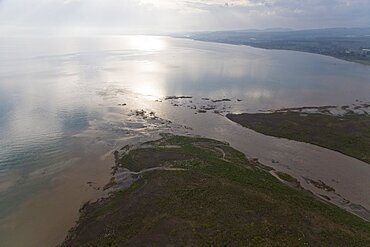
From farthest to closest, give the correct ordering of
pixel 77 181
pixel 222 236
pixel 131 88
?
pixel 131 88 < pixel 77 181 < pixel 222 236

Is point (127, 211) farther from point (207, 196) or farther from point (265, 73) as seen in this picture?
point (265, 73)

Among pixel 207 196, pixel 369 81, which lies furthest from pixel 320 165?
pixel 369 81

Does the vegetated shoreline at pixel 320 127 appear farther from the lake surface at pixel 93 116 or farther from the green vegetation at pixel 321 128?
the lake surface at pixel 93 116

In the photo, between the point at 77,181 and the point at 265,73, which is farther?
the point at 265,73

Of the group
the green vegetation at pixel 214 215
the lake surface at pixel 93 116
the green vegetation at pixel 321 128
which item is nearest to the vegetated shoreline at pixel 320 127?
the green vegetation at pixel 321 128

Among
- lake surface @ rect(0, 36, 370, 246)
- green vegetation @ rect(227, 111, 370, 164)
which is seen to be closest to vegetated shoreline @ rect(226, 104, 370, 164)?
green vegetation @ rect(227, 111, 370, 164)

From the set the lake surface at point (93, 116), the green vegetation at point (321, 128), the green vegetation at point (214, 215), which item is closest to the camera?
the green vegetation at point (214, 215)
